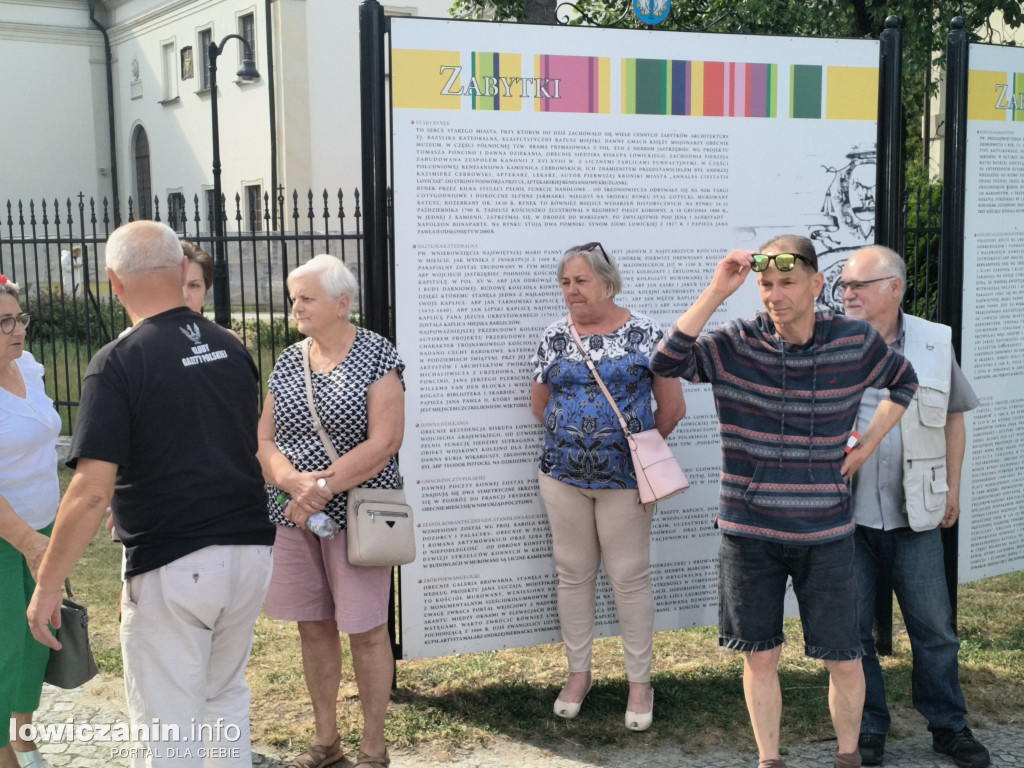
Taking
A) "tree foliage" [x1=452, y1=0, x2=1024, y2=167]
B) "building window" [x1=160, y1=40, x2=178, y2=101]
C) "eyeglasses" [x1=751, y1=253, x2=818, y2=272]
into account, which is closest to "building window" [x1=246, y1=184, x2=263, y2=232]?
"building window" [x1=160, y1=40, x2=178, y2=101]

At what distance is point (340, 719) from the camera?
13.9ft

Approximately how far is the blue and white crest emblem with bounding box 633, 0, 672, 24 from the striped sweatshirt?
225 centimetres

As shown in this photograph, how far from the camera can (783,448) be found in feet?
10.9

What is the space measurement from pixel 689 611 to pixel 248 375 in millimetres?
2508

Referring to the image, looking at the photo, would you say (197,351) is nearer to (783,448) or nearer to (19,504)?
(19,504)

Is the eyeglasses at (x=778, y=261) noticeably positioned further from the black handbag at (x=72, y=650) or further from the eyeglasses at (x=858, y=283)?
the black handbag at (x=72, y=650)

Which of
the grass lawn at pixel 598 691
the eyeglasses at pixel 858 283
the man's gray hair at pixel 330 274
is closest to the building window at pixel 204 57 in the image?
the grass lawn at pixel 598 691

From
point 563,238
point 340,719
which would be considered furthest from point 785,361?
point 340,719

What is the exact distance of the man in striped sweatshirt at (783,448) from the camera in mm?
3297

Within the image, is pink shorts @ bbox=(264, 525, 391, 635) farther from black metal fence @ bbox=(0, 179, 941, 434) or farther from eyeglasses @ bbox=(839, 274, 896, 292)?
eyeglasses @ bbox=(839, 274, 896, 292)

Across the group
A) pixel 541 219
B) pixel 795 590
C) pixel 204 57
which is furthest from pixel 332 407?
pixel 204 57

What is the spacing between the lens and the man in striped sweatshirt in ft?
10.8

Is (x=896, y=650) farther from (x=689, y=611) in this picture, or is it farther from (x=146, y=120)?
(x=146, y=120)

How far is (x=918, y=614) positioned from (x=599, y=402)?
141 cm
